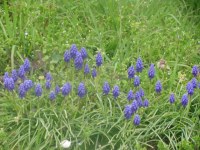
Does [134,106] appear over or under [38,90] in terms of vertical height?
under

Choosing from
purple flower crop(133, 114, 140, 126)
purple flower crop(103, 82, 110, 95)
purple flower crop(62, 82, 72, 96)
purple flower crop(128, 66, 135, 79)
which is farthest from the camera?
purple flower crop(128, 66, 135, 79)

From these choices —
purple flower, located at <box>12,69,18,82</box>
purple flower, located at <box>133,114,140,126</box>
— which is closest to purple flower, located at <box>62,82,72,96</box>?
purple flower, located at <box>12,69,18,82</box>

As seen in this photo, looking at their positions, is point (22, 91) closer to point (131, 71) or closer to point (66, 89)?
point (66, 89)

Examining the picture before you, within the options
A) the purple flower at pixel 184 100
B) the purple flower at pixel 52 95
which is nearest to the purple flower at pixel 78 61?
the purple flower at pixel 52 95

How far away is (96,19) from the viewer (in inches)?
212

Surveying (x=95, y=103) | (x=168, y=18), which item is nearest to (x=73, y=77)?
(x=95, y=103)

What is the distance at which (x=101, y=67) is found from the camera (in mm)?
4273

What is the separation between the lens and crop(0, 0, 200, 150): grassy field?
3.70 m

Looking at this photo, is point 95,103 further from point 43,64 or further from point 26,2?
point 26,2

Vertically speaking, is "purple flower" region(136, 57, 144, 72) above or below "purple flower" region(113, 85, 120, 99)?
above

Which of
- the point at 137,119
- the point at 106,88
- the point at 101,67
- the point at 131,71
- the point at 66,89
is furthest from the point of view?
the point at 101,67

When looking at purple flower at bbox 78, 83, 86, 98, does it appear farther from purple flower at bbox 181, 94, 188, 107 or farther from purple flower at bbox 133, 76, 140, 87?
purple flower at bbox 181, 94, 188, 107

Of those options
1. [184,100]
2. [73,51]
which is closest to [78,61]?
[73,51]

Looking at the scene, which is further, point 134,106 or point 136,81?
point 136,81
